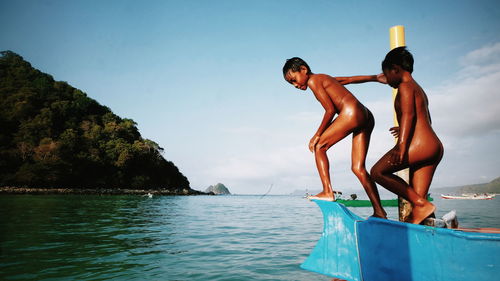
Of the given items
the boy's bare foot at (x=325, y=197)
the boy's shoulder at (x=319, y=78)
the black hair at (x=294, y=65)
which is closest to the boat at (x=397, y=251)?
the boy's bare foot at (x=325, y=197)

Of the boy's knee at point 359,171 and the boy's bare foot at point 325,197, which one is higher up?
the boy's knee at point 359,171

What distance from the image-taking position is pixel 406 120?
254 cm

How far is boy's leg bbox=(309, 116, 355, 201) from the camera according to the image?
2885mm

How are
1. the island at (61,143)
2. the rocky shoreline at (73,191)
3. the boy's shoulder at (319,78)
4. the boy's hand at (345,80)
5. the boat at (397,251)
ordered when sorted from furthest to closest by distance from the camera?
the island at (61,143) → the rocky shoreline at (73,191) → the boy's hand at (345,80) → the boy's shoulder at (319,78) → the boat at (397,251)

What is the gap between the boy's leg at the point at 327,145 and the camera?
2885 millimetres

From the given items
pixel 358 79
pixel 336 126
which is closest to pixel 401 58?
pixel 358 79

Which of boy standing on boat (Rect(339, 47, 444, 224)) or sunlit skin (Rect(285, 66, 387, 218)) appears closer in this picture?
boy standing on boat (Rect(339, 47, 444, 224))

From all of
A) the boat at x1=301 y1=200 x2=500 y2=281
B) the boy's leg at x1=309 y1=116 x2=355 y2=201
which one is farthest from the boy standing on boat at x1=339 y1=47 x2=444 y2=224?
the boy's leg at x1=309 y1=116 x2=355 y2=201

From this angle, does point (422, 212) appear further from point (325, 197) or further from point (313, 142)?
point (313, 142)

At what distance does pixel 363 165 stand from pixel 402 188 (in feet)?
1.77

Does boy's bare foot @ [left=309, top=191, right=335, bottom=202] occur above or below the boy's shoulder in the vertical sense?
below

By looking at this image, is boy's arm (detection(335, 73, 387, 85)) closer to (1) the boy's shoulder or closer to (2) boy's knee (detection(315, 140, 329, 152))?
(1) the boy's shoulder

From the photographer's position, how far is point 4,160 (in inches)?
1738

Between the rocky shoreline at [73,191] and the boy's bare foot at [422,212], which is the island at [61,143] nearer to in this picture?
the rocky shoreline at [73,191]
